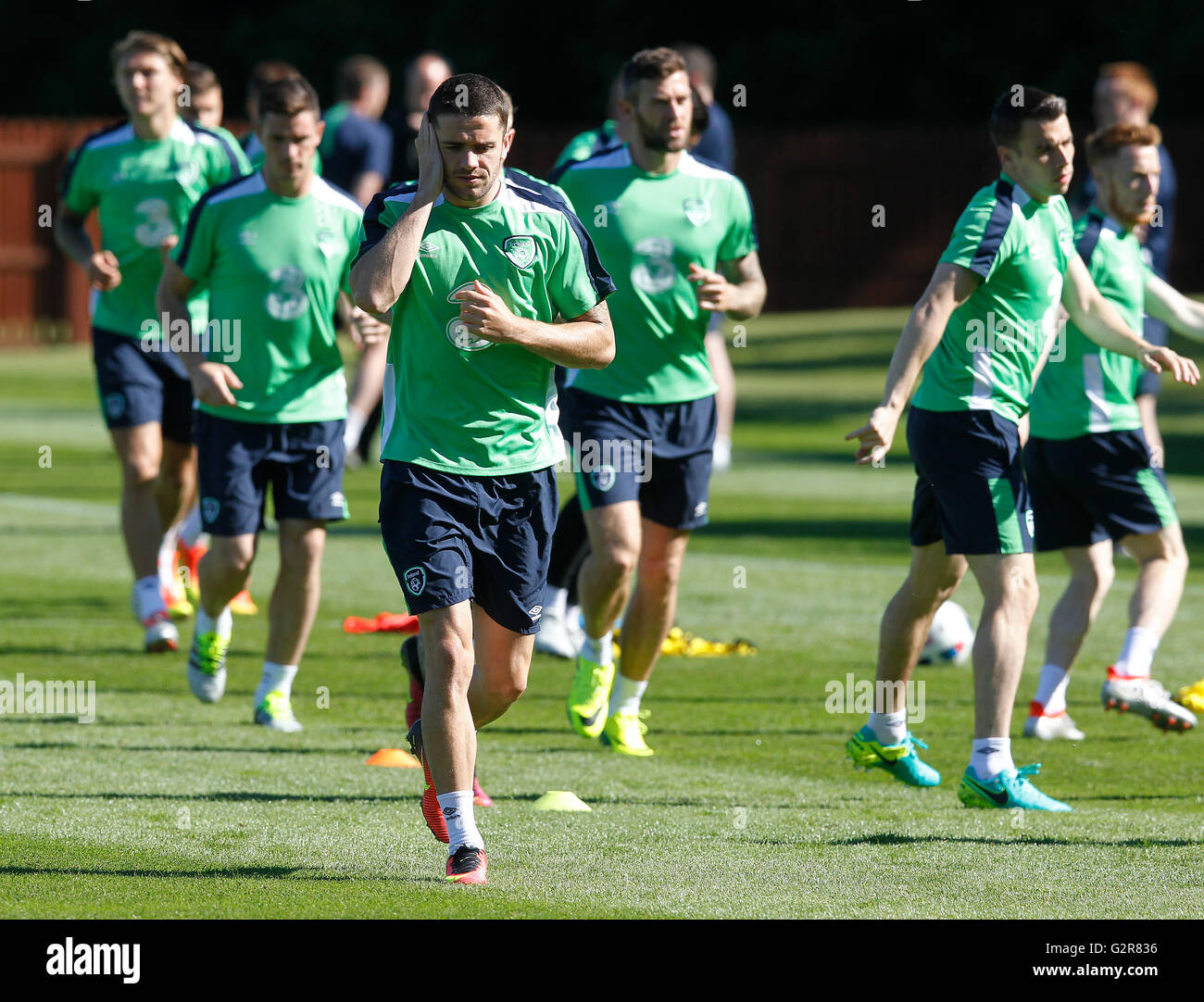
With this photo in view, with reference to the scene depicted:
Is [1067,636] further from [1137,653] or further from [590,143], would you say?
[590,143]


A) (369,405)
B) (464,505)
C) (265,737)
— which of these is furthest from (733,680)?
(369,405)

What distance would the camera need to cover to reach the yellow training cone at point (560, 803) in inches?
284

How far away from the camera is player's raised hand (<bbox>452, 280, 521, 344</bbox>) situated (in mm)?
6012

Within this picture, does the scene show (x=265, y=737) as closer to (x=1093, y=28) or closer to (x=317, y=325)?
(x=317, y=325)

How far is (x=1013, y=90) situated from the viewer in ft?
24.9

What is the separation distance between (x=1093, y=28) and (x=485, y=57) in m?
12.5

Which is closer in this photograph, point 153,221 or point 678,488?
point 678,488

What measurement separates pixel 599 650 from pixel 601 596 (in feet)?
0.73

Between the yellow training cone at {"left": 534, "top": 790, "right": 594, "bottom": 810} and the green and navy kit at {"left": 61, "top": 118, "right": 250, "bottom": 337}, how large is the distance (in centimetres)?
429

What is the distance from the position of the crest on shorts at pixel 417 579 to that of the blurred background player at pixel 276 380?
2.80 m

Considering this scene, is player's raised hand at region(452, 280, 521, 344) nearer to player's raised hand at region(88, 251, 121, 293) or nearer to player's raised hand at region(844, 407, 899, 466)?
player's raised hand at region(844, 407, 899, 466)

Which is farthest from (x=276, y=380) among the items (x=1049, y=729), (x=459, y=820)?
(x=1049, y=729)

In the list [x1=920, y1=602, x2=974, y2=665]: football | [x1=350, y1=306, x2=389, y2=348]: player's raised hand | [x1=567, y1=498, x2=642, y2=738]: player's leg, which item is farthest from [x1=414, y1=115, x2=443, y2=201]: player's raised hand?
[x1=920, y1=602, x2=974, y2=665]: football

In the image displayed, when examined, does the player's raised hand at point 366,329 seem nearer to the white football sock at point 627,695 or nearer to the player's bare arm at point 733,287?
the player's bare arm at point 733,287
